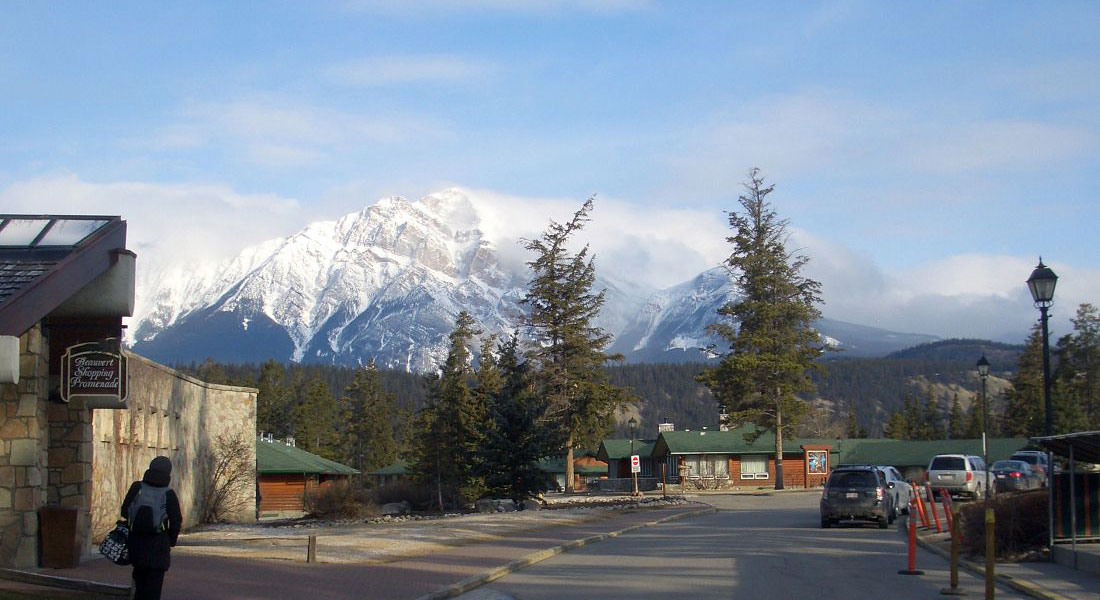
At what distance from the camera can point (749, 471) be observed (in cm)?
8112

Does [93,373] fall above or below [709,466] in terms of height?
above

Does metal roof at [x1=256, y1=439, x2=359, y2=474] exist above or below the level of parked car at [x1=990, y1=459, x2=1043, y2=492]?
below

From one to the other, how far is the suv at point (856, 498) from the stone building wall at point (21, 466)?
19354 mm

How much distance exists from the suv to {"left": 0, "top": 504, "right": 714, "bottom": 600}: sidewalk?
30.5ft

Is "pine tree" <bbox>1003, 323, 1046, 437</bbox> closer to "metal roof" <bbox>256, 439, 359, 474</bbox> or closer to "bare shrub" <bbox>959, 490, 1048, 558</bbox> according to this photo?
"metal roof" <bbox>256, 439, 359, 474</bbox>

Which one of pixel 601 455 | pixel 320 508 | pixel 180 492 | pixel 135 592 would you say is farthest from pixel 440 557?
pixel 601 455

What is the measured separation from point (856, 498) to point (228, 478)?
1843 centimetres

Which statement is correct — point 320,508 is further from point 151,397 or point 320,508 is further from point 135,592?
point 135,592

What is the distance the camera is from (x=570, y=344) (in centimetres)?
6475

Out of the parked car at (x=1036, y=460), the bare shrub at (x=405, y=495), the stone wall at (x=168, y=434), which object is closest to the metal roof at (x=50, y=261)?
the stone wall at (x=168, y=434)

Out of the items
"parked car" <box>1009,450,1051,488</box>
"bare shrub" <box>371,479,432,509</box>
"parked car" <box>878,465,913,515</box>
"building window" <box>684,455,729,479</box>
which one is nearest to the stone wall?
"bare shrub" <box>371,479,432,509</box>

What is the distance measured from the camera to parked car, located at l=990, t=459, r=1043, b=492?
3404 centimetres

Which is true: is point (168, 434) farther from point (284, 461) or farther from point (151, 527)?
point (284, 461)

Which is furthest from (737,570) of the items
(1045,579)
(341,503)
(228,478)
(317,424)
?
(317,424)
